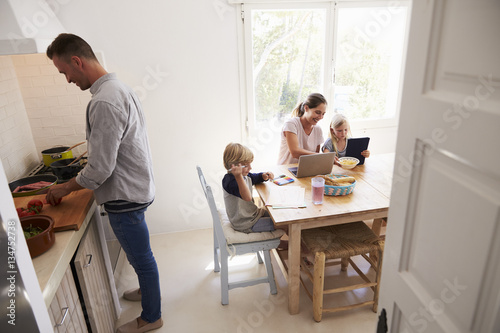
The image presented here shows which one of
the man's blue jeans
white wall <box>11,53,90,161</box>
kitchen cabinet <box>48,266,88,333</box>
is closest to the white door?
kitchen cabinet <box>48,266,88,333</box>

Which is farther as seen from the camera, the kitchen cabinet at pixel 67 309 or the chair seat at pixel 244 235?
the chair seat at pixel 244 235

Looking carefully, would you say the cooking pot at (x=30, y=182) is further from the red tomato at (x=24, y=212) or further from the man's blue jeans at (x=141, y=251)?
the man's blue jeans at (x=141, y=251)

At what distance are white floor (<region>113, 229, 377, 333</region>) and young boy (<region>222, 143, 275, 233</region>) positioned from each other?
0.55 meters

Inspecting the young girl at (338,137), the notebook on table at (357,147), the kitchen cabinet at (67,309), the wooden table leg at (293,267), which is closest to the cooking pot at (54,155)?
the kitchen cabinet at (67,309)

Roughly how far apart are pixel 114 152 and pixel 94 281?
27.6 inches

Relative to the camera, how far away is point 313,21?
296 centimetres

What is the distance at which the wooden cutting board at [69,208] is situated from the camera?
62.6 inches

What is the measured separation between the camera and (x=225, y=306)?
2.29m

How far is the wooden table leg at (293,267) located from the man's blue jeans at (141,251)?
825 mm

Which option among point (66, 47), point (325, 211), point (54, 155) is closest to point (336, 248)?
point (325, 211)

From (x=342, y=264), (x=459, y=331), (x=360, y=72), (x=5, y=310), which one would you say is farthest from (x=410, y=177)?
(x=360, y=72)

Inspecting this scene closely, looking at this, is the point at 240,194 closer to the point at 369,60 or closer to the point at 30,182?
the point at 30,182

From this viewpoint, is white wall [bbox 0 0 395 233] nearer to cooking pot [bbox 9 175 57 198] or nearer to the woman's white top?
the woman's white top

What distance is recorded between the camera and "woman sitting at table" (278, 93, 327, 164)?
259 centimetres
